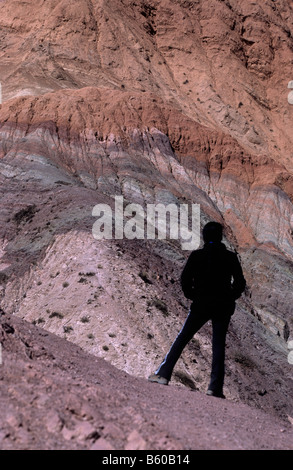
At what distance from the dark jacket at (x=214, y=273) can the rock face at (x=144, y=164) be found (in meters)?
2.81

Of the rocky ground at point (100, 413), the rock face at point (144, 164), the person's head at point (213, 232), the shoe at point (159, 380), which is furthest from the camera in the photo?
the rock face at point (144, 164)

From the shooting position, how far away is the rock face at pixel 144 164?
14.4m

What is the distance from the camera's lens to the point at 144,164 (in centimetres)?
3494

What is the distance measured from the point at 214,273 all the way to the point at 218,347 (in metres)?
0.86

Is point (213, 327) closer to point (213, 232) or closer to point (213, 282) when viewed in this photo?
point (213, 282)

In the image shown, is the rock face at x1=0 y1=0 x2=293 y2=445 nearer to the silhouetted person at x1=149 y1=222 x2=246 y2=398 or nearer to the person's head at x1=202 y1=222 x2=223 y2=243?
the silhouetted person at x1=149 y1=222 x2=246 y2=398

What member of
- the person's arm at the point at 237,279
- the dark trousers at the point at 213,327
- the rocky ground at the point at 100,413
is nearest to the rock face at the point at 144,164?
the rocky ground at the point at 100,413

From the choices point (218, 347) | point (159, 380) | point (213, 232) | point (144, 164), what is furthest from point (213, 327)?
point (144, 164)

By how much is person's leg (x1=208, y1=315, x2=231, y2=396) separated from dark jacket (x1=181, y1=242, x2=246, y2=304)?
0.84ft

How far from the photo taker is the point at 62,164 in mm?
31359

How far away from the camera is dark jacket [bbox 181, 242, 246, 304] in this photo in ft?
20.4

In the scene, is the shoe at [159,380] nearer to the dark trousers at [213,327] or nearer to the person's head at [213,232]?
the dark trousers at [213,327]
